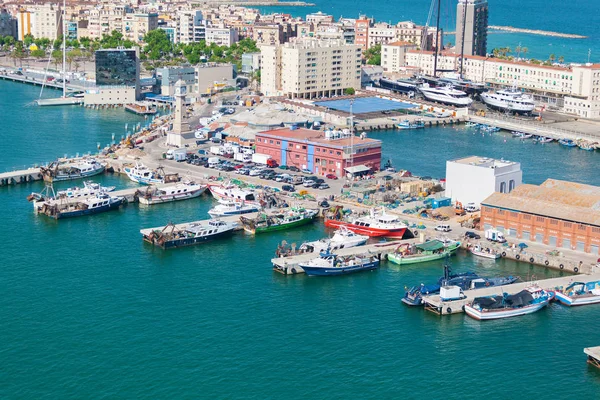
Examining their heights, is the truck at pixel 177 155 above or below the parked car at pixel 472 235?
above

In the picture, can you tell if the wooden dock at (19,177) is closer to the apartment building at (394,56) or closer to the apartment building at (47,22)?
the apartment building at (394,56)

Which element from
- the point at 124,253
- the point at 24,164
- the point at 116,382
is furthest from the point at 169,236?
the point at 24,164

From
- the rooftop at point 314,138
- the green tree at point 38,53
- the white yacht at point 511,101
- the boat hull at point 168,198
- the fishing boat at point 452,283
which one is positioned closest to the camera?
the fishing boat at point 452,283

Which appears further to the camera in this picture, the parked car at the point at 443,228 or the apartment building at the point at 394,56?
the apartment building at the point at 394,56

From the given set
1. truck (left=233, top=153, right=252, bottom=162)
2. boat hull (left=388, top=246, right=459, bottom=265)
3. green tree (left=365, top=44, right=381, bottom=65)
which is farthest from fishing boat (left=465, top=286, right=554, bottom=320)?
green tree (left=365, top=44, right=381, bottom=65)

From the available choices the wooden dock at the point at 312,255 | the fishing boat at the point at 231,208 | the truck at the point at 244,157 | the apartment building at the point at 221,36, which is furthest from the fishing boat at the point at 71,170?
the apartment building at the point at 221,36

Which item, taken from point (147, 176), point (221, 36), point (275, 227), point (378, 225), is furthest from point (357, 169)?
point (221, 36)
